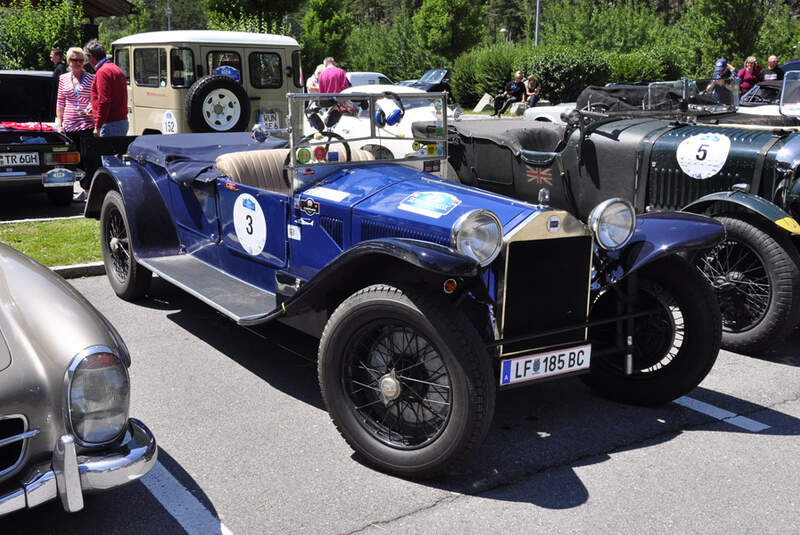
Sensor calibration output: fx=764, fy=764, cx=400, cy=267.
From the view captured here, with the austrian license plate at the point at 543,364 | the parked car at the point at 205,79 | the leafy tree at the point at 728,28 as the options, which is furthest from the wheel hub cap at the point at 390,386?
the leafy tree at the point at 728,28

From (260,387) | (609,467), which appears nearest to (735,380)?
(609,467)

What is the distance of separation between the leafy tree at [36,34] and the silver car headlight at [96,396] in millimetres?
12580

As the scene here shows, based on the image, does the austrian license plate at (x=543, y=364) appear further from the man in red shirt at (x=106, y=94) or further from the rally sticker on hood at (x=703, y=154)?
the man in red shirt at (x=106, y=94)

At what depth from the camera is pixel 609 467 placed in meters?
3.41

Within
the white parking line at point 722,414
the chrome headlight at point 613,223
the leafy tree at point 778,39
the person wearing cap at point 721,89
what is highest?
the leafy tree at point 778,39

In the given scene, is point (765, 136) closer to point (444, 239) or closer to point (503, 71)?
point (444, 239)

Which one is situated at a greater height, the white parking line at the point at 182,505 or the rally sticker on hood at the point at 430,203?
the rally sticker on hood at the point at 430,203

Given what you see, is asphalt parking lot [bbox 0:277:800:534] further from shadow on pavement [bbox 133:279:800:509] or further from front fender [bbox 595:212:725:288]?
front fender [bbox 595:212:725:288]

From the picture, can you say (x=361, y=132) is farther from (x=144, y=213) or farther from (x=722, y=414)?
(x=722, y=414)

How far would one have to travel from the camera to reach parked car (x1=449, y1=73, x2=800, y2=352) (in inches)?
192

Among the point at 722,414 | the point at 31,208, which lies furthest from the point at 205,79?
the point at 722,414

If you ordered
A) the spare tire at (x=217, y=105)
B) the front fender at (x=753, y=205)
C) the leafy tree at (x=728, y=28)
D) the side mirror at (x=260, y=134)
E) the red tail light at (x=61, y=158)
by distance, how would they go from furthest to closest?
Answer: 1. the leafy tree at (x=728, y=28)
2. the spare tire at (x=217, y=105)
3. the red tail light at (x=61, y=158)
4. the front fender at (x=753, y=205)
5. the side mirror at (x=260, y=134)

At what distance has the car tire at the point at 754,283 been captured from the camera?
4797mm

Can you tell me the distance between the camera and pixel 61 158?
8.34 meters
